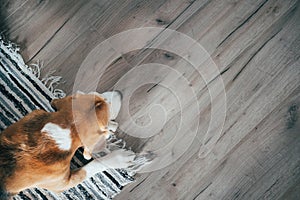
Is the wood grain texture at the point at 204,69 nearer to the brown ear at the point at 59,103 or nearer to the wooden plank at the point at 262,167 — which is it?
the wooden plank at the point at 262,167

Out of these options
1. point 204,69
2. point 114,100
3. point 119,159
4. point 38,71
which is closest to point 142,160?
point 119,159

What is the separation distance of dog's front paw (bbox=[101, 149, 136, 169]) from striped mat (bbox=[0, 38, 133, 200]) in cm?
3

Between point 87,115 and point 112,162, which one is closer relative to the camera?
point 87,115

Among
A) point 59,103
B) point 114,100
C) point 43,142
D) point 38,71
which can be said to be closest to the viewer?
point 43,142

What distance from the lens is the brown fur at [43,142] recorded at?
1374 millimetres

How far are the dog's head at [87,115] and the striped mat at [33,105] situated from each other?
0.32 m

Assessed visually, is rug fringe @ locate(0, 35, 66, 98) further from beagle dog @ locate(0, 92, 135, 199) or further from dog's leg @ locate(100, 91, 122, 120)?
beagle dog @ locate(0, 92, 135, 199)

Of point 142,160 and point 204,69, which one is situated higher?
point 204,69

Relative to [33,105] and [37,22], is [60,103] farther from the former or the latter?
[37,22]

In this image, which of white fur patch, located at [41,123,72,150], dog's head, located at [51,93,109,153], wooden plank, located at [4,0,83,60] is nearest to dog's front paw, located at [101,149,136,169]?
dog's head, located at [51,93,109,153]

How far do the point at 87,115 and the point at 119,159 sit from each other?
1.38 ft

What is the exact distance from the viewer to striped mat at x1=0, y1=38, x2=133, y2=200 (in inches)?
69.8

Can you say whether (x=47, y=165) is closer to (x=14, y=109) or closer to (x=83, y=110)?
(x=83, y=110)

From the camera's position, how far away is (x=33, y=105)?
70.1 inches
